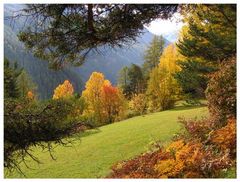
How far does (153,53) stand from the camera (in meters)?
47.1

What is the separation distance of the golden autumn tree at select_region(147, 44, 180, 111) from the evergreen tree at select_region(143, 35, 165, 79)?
1312 centimetres

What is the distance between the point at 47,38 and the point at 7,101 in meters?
1.23

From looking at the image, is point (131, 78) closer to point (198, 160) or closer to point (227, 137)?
point (227, 137)

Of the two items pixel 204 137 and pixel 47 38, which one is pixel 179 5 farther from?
pixel 204 137

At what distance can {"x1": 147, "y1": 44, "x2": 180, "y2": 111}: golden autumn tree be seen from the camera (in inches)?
1035

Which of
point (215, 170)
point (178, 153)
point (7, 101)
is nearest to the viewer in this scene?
point (7, 101)

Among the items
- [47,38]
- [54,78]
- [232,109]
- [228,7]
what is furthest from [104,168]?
[228,7]

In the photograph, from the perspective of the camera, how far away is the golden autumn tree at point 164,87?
2629 cm

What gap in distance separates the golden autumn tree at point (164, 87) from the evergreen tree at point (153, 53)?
43.0ft

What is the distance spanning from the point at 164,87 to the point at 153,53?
20.1m

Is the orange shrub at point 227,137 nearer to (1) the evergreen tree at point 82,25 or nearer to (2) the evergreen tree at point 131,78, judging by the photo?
(1) the evergreen tree at point 82,25

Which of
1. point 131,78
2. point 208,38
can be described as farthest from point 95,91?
point 208,38

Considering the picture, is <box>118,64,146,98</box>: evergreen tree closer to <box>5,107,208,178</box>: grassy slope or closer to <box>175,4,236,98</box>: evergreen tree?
<box>5,107,208,178</box>: grassy slope

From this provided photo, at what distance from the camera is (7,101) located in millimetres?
6102
